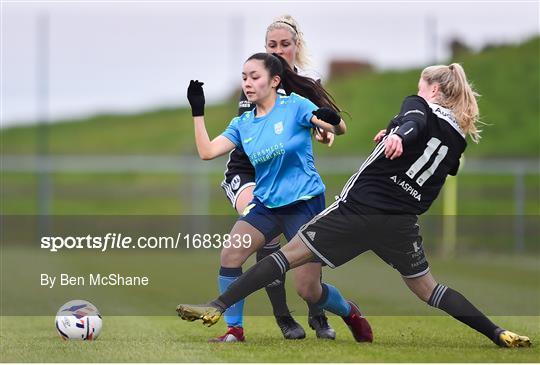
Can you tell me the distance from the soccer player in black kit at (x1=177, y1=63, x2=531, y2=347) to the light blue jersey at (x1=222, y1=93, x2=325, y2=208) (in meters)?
0.40

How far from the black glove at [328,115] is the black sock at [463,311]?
120 cm

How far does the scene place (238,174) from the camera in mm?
7664

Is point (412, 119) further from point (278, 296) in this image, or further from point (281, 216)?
point (278, 296)

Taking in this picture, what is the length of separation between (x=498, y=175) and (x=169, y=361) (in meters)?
17.5

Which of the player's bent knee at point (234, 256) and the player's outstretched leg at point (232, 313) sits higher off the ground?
the player's bent knee at point (234, 256)

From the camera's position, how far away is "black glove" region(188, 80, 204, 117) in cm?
700

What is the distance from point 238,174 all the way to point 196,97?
2.80 ft

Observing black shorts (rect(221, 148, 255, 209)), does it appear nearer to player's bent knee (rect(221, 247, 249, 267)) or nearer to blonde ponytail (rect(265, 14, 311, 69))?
player's bent knee (rect(221, 247, 249, 267))

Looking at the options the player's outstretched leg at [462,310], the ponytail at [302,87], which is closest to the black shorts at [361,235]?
the player's outstretched leg at [462,310]

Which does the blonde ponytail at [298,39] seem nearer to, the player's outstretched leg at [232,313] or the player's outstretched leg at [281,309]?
the player's outstretched leg at [281,309]

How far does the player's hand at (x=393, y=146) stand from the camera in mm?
6332

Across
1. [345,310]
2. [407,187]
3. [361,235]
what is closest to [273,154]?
[361,235]

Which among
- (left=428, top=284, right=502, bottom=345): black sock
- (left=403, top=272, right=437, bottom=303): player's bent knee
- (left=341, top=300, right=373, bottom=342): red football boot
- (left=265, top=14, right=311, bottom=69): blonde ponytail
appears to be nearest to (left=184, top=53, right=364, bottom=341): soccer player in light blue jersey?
(left=341, top=300, right=373, bottom=342): red football boot

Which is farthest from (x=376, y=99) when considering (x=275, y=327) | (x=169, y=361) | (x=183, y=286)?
(x=169, y=361)
